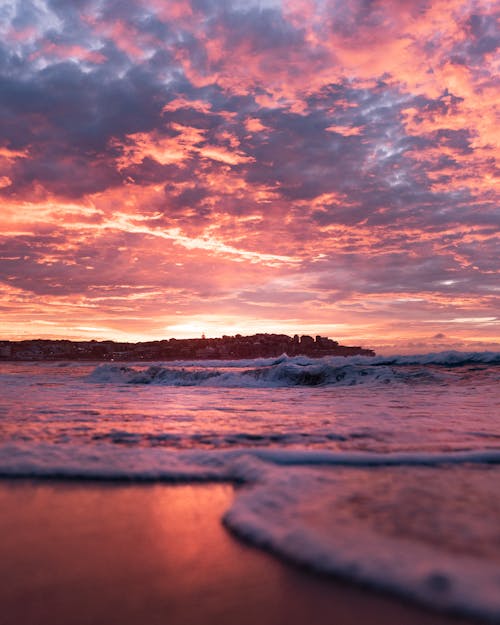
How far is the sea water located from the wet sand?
129 millimetres

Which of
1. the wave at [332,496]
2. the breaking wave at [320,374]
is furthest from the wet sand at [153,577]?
the breaking wave at [320,374]

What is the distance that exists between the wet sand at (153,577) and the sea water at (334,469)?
0.42 ft

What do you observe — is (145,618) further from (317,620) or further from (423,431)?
(423,431)

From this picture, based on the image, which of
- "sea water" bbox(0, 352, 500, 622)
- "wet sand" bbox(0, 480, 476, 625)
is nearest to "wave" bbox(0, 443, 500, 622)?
"sea water" bbox(0, 352, 500, 622)

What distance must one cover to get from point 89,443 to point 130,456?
72cm

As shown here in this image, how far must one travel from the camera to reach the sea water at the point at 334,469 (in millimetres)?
1867

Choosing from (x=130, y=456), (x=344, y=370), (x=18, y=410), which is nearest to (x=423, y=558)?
(x=130, y=456)

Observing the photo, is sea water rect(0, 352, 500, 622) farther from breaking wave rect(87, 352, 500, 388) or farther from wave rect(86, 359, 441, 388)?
breaking wave rect(87, 352, 500, 388)

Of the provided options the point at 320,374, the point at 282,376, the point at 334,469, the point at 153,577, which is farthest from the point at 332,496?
the point at 282,376

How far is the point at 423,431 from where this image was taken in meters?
4.70

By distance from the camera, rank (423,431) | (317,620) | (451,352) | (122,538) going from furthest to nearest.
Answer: (451,352) < (423,431) < (122,538) < (317,620)

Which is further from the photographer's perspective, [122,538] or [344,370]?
[344,370]

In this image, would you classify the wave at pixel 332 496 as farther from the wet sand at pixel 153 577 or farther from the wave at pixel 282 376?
the wave at pixel 282 376

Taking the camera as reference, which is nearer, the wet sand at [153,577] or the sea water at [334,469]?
the wet sand at [153,577]
